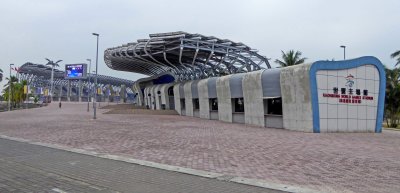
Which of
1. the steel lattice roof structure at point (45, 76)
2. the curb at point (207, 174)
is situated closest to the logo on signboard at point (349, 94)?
the curb at point (207, 174)

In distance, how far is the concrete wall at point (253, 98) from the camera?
1099 inches

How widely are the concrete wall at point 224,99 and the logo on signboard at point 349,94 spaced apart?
10043mm

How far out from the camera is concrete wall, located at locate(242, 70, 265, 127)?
27.9 metres

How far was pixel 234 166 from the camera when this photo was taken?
1030 centimetres

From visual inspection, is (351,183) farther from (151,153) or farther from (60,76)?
(60,76)

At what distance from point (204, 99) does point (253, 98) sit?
9.44 metres

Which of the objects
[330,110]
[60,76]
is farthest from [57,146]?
[60,76]

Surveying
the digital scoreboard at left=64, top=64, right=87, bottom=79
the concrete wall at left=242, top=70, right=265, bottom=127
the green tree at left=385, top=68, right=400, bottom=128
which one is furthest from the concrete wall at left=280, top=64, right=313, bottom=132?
the digital scoreboard at left=64, top=64, right=87, bottom=79

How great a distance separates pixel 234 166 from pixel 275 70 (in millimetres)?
16766

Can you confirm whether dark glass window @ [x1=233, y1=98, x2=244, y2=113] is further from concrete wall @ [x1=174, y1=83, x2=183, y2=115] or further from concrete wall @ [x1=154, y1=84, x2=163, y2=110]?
concrete wall @ [x1=154, y1=84, x2=163, y2=110]

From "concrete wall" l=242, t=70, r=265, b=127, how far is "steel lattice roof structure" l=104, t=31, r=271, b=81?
15123mm

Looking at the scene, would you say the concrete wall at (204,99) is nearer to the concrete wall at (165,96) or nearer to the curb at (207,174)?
the concrete wall at (165,96)

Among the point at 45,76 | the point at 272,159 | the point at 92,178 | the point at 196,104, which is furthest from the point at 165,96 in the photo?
the point at 45,76

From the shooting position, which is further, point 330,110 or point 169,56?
point 169,56
